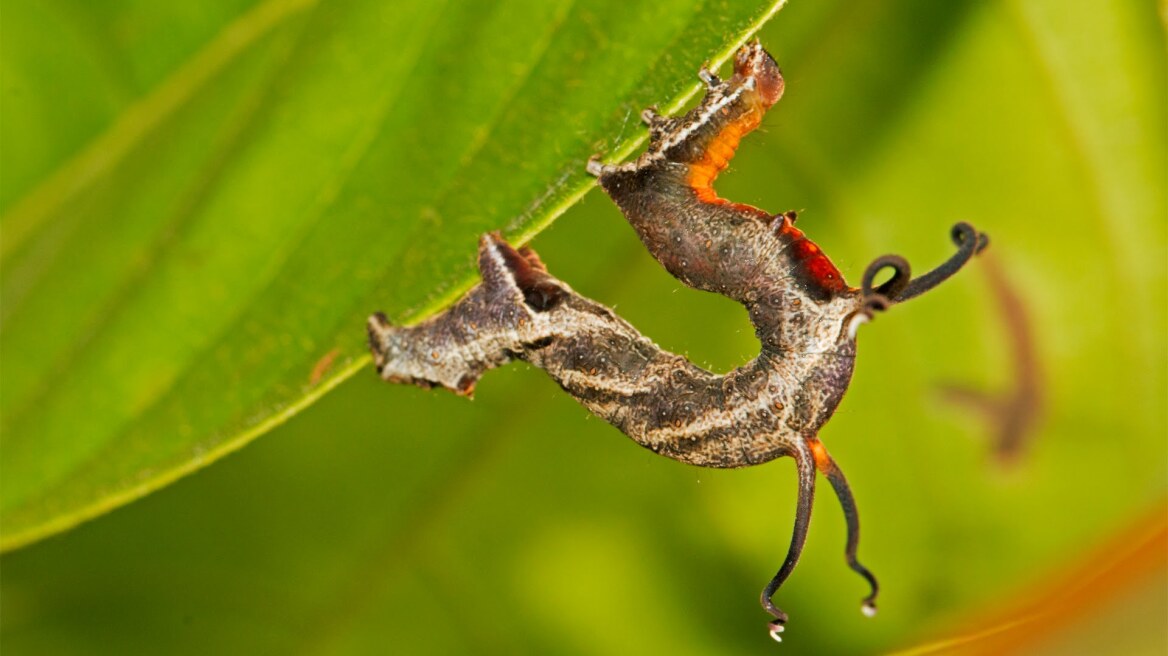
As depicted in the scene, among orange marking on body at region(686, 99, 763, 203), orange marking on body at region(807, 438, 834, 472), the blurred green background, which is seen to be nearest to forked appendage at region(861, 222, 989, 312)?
orange marking on body at region(807, 438, 834, 472)

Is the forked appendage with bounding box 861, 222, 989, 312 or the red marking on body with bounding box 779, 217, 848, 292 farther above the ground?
→ the red marking on body with bounding box 779, 217, 848, 292

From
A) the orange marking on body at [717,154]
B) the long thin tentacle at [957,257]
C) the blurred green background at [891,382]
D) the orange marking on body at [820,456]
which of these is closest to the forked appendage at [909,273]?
the long thin tentacle at [957,257]

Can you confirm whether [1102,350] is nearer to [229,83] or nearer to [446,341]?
[446,341]

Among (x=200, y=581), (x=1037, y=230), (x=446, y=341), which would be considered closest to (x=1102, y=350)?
(x=1037, y=230)

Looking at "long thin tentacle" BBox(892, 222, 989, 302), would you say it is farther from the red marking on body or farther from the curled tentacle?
the red marking on body

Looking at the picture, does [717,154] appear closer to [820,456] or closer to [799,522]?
[820,456]

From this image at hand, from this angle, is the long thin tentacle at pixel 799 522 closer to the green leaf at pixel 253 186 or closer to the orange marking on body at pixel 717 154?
the orange marking on body at pixel 717 154
